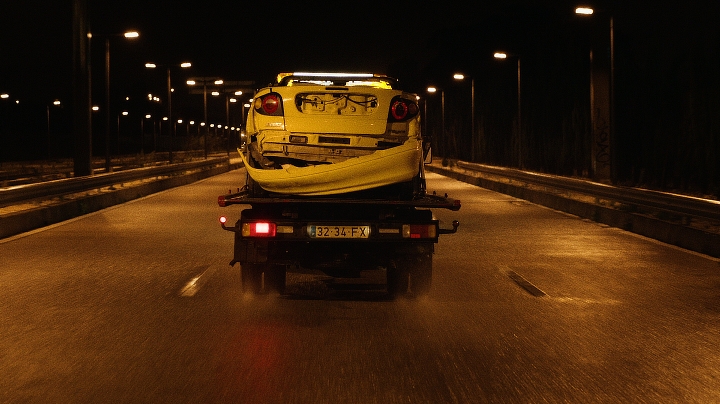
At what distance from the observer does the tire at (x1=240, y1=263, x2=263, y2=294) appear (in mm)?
10695

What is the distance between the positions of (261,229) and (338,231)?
0.78 m

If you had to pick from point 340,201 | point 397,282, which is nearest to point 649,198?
point 397,282

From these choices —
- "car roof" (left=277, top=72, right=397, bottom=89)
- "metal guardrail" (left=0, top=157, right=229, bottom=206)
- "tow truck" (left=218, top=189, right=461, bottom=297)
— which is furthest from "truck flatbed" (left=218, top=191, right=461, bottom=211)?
"metal guardrail" (left=0, top=157, right=229, bottom=206)

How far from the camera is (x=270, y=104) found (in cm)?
1066

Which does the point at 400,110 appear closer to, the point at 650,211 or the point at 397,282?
the point at 397,282

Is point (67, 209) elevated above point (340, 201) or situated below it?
below

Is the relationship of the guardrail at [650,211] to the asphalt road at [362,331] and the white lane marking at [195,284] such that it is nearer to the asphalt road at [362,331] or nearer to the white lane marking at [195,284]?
the asphalt road at [362,331]

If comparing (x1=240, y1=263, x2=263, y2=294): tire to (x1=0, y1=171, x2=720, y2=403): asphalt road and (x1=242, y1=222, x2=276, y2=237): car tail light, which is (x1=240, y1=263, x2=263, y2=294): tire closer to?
(x1=0, y1=171, x2=720, y2=403): asphalt road

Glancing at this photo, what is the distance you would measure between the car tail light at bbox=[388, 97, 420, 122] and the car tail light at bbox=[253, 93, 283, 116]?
4.02 ft

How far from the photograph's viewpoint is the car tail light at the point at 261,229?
981cm

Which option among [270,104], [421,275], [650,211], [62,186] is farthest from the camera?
[62,186]

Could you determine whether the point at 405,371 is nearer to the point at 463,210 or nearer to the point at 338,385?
the point at 338,385

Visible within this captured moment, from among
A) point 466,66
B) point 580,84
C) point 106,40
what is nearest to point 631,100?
point 580,84

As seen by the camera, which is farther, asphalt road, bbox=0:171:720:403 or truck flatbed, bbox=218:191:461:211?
truck flatbed, bbox=218:191:461:211
